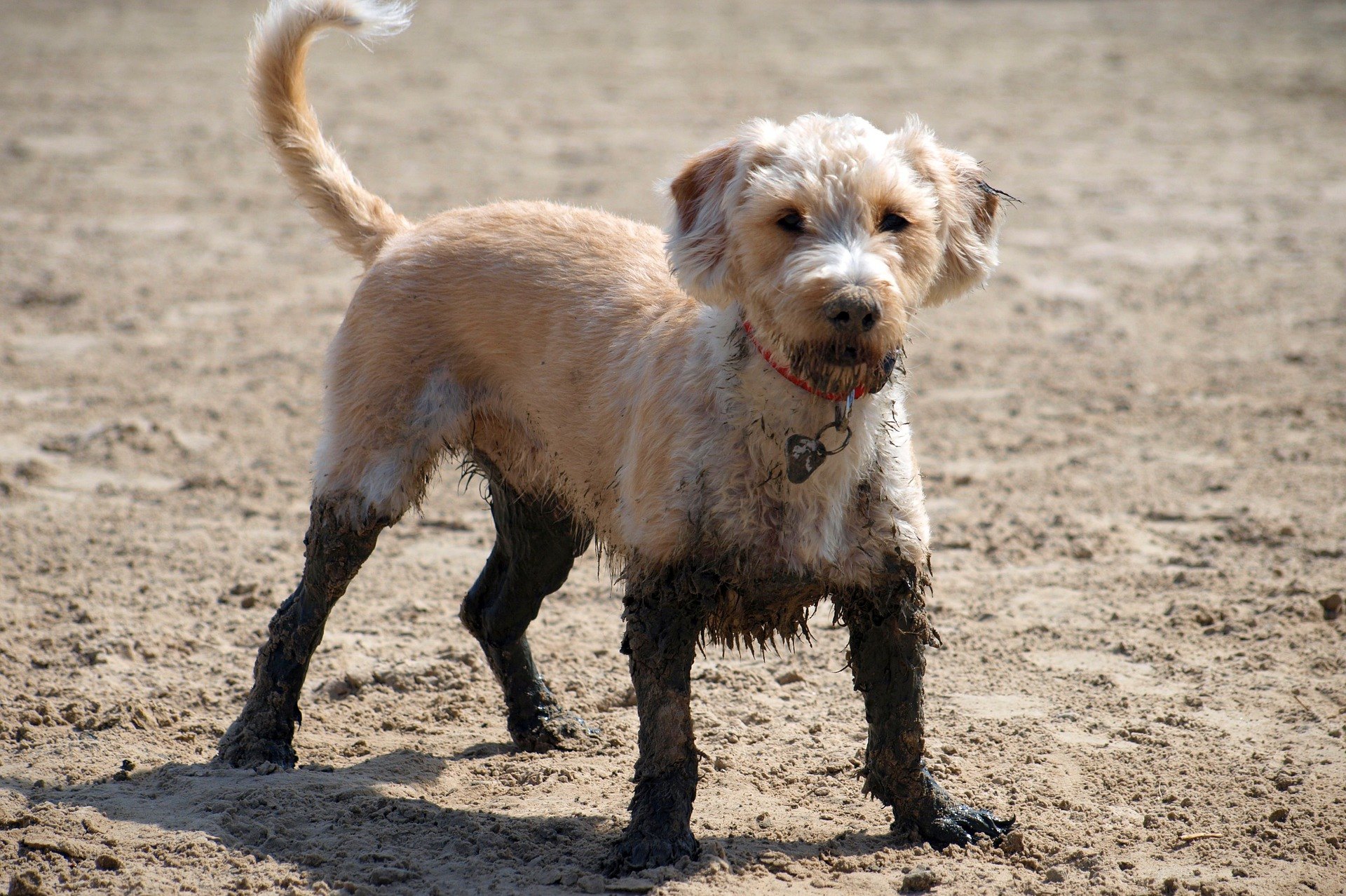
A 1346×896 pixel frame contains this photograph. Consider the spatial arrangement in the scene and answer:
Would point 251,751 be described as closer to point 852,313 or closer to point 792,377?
point 792,377

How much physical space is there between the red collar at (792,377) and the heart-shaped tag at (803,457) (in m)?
0.13

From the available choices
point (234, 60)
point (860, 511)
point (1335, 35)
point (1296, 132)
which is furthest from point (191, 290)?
point (1335, 35)

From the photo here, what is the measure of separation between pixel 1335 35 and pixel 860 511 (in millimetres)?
17914

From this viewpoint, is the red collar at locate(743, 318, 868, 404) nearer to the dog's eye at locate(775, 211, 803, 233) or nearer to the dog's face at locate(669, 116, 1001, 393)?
the dog's face at locate(669, 116, 1001, 393)

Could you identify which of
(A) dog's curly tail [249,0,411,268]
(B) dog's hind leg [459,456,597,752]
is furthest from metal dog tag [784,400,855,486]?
(A) dog's curly tail [249,0,411,268]

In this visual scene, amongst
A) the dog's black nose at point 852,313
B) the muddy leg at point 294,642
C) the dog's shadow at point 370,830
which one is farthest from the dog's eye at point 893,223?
the muddy leg at point 294,642

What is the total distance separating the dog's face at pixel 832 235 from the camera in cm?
331

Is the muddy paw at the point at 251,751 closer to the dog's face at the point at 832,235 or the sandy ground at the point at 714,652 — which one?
the sandy ground at the point at 714,652

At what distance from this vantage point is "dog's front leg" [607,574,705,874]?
375cm

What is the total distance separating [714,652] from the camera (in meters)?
5.50

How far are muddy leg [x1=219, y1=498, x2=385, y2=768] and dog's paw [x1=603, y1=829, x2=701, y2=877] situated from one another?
138 centimetres

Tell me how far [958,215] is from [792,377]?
706 millimetres

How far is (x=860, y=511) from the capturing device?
12.2ft

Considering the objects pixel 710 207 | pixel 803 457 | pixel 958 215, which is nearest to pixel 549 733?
pixel 803 457
